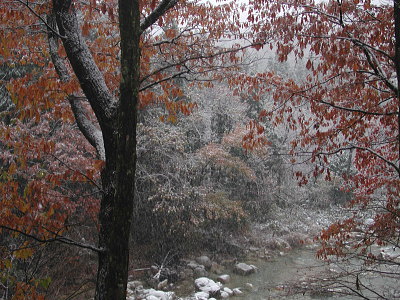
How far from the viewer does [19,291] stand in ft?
10.7

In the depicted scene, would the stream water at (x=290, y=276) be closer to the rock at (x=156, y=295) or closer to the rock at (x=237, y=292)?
the rock at (x=237, y=292)

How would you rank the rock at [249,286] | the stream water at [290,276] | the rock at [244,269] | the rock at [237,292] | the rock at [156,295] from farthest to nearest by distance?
the rock at [244,269] → the rock at [249,286] → the rock at [237,292] → the stream water at [290,276] → the rock at [156,295]

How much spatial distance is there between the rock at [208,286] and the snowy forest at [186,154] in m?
0.10

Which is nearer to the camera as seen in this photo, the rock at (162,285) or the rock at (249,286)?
the rock at (162,285)

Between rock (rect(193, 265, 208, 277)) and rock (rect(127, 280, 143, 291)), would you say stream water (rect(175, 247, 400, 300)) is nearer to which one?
rock (rect(193, 265, 208, 277))

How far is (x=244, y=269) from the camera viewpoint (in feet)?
40.4

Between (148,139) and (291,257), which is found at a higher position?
(148,139)

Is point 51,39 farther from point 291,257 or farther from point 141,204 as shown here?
point 291,257

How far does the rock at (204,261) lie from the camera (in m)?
12.7

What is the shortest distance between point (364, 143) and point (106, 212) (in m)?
4.06

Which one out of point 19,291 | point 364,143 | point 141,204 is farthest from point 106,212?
point 141,204

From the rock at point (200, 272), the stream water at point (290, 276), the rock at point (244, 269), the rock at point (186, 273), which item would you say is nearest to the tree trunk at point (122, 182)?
the stream water at point (290, 276)

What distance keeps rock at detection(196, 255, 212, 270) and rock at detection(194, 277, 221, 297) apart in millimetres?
1582

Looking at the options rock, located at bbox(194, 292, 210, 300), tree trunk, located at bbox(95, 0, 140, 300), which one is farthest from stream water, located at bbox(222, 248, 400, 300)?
tree trunk, located at bbox(95, 0, 140, 300)
